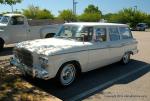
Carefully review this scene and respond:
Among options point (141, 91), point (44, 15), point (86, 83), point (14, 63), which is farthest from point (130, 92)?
point (44, 15)

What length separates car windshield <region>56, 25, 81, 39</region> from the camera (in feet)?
26.0

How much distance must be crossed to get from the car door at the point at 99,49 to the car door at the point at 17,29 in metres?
6.19

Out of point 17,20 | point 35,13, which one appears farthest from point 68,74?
point 35,13

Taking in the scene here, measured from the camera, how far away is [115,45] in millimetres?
8922

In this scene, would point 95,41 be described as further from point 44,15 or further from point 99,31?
point 44,15

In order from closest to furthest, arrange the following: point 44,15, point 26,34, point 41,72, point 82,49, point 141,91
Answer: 1. point 41,72
2. point 141,91
3. point 82,49
4. point 26,34
5. point 44,15

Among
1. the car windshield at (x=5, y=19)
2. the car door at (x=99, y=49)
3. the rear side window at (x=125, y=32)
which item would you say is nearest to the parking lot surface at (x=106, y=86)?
the car door at (x=99, y=49)

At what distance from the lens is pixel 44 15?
5234 cm

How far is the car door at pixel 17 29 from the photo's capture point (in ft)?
43.2

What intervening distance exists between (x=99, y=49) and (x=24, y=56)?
7.75 feet

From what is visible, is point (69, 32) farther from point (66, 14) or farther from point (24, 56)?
point (66, 14)

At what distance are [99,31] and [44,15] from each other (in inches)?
1775

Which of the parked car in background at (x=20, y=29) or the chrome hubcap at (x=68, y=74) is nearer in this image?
the chrome hubcap at (x=68, y=74)

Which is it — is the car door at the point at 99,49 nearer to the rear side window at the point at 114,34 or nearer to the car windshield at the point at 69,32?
the rear side window at the point at 114,34
